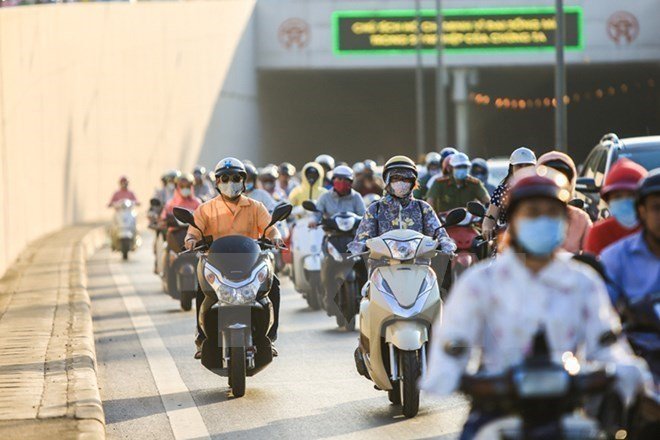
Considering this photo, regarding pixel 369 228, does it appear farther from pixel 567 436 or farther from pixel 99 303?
pixel 99 303

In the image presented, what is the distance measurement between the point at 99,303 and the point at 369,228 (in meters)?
9.11

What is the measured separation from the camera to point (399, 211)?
37.3 feet

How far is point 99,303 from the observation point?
19781 mm

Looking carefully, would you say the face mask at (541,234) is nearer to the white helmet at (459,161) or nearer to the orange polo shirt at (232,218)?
the orange polo shirt at (232,218)

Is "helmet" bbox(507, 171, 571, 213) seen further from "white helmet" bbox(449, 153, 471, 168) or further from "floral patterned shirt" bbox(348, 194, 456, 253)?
"white helmet" bbox(449, 153, 471, 168)

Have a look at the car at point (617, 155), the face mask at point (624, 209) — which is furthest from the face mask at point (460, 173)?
the face mask at point (624, 209)

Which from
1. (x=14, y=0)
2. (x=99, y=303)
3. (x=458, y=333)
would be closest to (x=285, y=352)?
(x=99, y=303)

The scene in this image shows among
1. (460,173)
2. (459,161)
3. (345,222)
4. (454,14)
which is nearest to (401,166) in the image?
(345,222)

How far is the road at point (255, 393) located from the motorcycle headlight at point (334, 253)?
2.38ft

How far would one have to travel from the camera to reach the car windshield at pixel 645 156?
16891 mm

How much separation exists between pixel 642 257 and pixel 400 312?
3.60m

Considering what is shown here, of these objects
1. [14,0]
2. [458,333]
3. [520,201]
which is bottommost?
[458,333]

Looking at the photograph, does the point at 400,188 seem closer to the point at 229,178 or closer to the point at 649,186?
the point at 229,178

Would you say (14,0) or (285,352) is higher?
(14,0)
